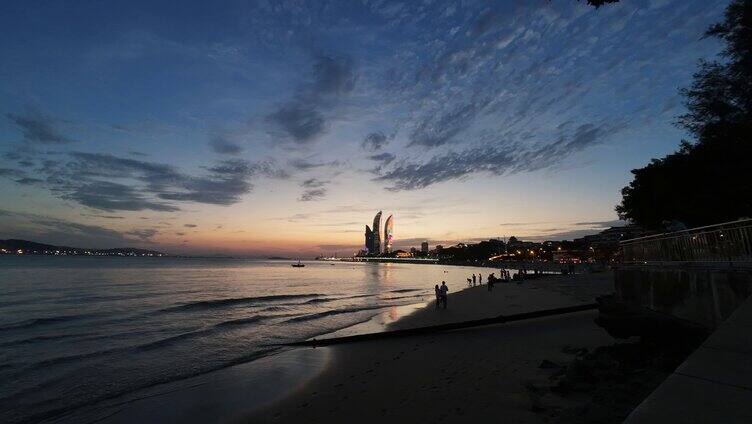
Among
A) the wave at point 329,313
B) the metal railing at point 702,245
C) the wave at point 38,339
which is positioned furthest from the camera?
the wave at point 329,313

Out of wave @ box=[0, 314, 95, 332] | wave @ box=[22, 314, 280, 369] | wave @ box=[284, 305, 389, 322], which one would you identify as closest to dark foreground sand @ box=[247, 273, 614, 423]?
wave @ box=[22, 314, 280, 369]

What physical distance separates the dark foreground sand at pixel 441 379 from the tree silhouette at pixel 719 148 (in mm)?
10442

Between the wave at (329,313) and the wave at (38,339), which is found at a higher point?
the wave at (38,339)

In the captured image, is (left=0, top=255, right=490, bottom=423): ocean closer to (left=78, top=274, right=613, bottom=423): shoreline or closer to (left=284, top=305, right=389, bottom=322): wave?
(left=284, top=305, right=389, bottom=322): wave

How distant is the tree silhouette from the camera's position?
643 inches

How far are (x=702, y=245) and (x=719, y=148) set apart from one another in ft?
41.7

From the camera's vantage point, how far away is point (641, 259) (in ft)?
46.0

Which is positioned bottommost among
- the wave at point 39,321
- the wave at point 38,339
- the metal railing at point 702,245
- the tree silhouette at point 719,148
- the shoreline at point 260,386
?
the shoreline at point 260,386

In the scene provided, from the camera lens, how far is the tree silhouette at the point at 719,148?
16344 millimetres

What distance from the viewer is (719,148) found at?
1880 centimetres

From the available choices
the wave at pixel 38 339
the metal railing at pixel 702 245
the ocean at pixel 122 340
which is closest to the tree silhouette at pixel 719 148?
the metal railing at pixel 702 245

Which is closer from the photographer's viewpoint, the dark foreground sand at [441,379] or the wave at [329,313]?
the dark foreground sand at [441,379]

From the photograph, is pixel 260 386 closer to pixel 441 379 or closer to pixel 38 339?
pixel 441 379

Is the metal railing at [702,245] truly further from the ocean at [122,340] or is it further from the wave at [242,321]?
the wave at [242,321]
